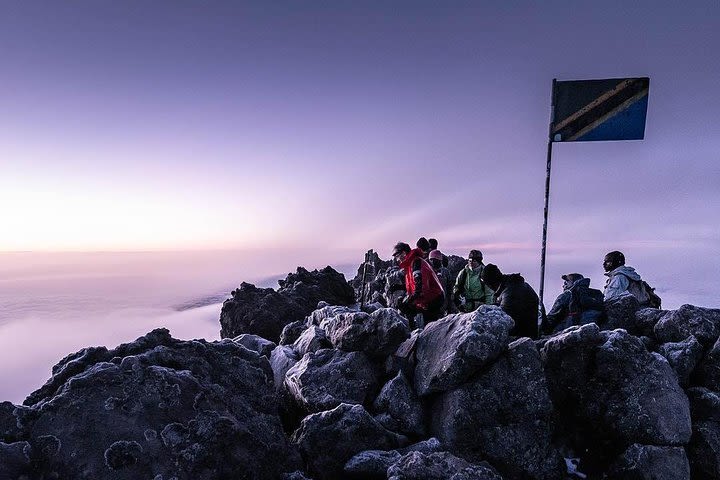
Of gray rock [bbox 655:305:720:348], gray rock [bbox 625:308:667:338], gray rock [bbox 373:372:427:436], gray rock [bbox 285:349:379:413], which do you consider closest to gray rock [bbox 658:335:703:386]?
gray rock [bbox 655:305:720:348]

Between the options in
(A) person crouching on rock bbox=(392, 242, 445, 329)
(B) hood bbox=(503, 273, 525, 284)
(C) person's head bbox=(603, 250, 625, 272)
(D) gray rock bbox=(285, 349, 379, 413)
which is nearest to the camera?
(D) gray rock bbox=(285, 349, 379, 413)

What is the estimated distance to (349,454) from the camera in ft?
23.8

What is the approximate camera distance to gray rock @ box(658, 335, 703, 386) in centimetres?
985

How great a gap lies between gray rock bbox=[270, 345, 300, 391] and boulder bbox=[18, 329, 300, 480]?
303 cm

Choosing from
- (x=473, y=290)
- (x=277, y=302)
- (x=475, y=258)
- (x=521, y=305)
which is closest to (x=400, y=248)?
(x=475, y=258)

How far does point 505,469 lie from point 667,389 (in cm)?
403

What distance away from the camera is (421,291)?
1369 cm

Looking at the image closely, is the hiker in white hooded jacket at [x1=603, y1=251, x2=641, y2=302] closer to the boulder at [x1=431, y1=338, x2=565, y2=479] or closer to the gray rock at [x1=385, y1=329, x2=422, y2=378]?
the boulder at [x1=431, y1=338, x2=565, y2=479]

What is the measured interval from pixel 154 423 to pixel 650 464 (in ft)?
29.9

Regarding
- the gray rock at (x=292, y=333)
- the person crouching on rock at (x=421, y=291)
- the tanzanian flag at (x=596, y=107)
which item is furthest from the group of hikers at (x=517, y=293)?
the tanzanian flag at (x=596, y=107)

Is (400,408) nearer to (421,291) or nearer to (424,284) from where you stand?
(421,291)

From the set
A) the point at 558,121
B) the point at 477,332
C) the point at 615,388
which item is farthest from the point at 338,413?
the point at 558,121

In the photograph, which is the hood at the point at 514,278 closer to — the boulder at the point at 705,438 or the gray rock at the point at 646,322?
the gray rock at the point at 646,322

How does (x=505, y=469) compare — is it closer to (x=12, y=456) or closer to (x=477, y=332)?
(x=477, y=332)
